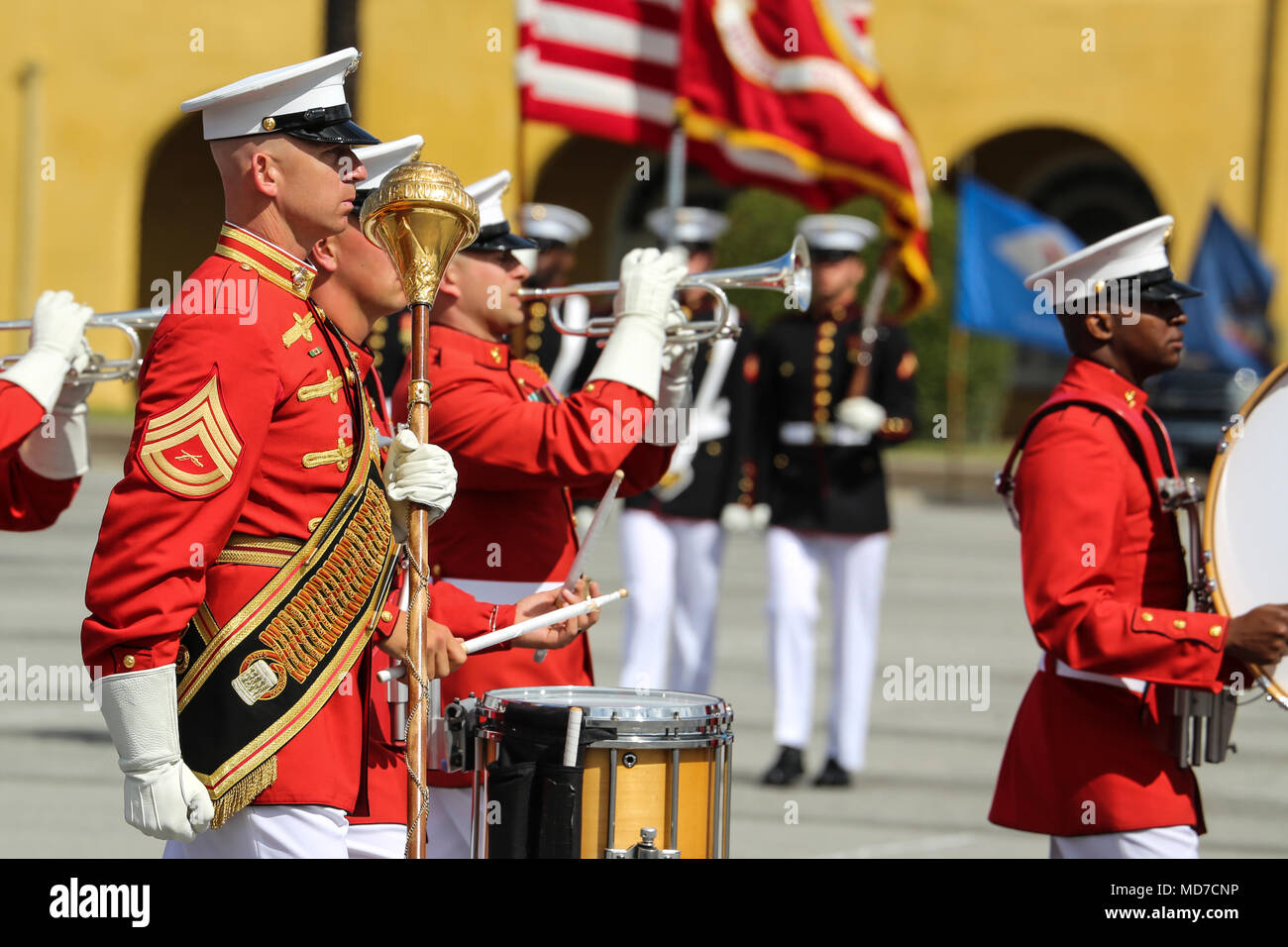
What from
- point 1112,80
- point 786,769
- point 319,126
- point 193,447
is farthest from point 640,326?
point 1112,80

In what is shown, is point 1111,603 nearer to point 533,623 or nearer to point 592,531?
point 592,531

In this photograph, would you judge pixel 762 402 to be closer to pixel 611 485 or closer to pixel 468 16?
pixel 611 485

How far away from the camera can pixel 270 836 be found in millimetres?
3287

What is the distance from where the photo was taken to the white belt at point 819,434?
8469mm

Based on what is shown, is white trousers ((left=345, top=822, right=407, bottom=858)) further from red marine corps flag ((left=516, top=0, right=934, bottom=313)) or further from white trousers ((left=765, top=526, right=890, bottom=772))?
red marine corps flag ((left=516, top=0, right=934, bottom=313))

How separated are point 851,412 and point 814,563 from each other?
68 cm

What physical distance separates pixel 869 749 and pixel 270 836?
18.7 ft

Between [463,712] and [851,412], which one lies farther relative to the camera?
[851,412]

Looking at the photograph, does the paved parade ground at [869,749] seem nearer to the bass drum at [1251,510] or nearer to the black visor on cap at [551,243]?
the black visor on cap at [551,243]

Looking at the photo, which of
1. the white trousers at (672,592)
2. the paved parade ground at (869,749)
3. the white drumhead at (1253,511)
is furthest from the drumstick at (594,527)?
the white trousers at (672,592)

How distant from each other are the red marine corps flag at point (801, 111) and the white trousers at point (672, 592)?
1902mm
